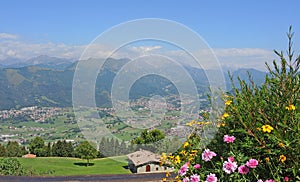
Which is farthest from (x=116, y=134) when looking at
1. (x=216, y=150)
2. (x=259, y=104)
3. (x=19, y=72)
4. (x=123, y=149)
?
(x=19, y=72)

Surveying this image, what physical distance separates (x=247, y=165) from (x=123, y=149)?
477cm

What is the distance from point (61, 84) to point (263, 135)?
247 feet

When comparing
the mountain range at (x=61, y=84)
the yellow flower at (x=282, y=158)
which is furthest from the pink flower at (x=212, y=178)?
the mountain range at (x=61, y=84)

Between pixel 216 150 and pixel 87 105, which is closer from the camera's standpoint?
pixel 216 150

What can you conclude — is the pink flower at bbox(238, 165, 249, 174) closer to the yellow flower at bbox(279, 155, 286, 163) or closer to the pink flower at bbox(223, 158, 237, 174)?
the pink flower at bbox(223, 158, 237, 174)

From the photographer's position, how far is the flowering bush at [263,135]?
2.21 meters

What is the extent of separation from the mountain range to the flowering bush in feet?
1.30

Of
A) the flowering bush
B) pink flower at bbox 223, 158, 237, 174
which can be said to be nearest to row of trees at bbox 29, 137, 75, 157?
the flowering bush

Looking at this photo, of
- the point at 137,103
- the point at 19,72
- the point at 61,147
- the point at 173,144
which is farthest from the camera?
the point at 19,72

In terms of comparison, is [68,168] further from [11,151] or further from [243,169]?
[243,169]

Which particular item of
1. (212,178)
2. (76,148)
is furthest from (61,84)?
(212,178)

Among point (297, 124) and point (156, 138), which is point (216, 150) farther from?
point (156, 138)

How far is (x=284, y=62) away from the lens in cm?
236

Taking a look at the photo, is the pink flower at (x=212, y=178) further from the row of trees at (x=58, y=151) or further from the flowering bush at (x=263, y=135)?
the row of trees at (x=58, y=151)
